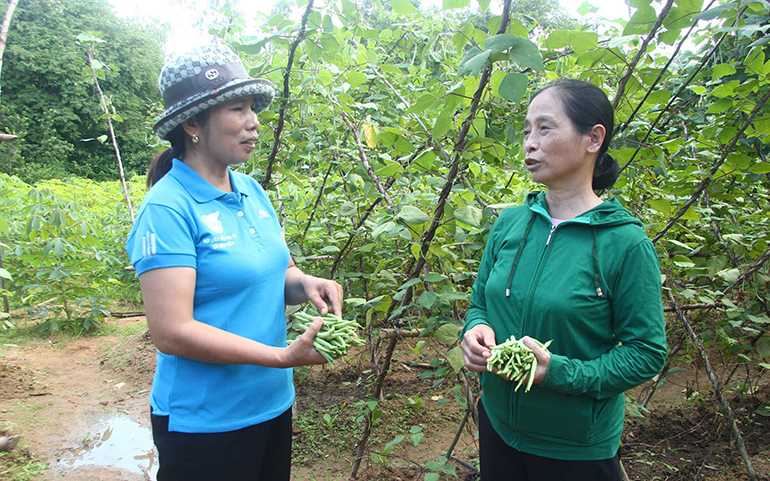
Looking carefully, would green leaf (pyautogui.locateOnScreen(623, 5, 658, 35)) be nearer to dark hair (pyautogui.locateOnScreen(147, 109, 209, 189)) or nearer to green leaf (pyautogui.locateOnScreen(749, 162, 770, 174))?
green leaf (pyautogui.locateOnScreen(749, 162, 770, 174))

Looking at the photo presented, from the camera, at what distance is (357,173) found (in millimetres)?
2418

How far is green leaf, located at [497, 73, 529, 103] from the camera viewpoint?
1259 mm

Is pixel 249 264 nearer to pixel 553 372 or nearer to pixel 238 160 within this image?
pixel 238 160

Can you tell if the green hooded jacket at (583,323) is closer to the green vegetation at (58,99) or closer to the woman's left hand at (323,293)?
the woman's left hand at (323,293)

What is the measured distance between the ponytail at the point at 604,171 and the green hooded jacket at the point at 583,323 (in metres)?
0.20

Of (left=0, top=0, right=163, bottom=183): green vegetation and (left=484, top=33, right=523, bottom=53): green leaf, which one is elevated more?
(left=484, top=33, right=523, bottom=53): green leaf

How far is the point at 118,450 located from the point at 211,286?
98.3 inches

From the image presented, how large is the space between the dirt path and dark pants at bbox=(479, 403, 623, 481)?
2269mm

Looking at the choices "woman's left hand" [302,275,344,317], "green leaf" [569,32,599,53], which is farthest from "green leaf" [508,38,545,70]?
"woman's left hand" [302,275,344,317]

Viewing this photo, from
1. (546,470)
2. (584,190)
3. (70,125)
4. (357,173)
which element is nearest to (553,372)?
(546,470)

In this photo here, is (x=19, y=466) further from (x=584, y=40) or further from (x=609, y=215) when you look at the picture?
(x=584, y=40)

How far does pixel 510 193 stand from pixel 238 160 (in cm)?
138

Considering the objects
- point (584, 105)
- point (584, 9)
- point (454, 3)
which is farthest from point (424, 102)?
point (584, 9)

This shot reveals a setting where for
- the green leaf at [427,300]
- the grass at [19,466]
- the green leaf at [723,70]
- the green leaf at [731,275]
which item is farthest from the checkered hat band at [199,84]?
the grass at [19,466]
